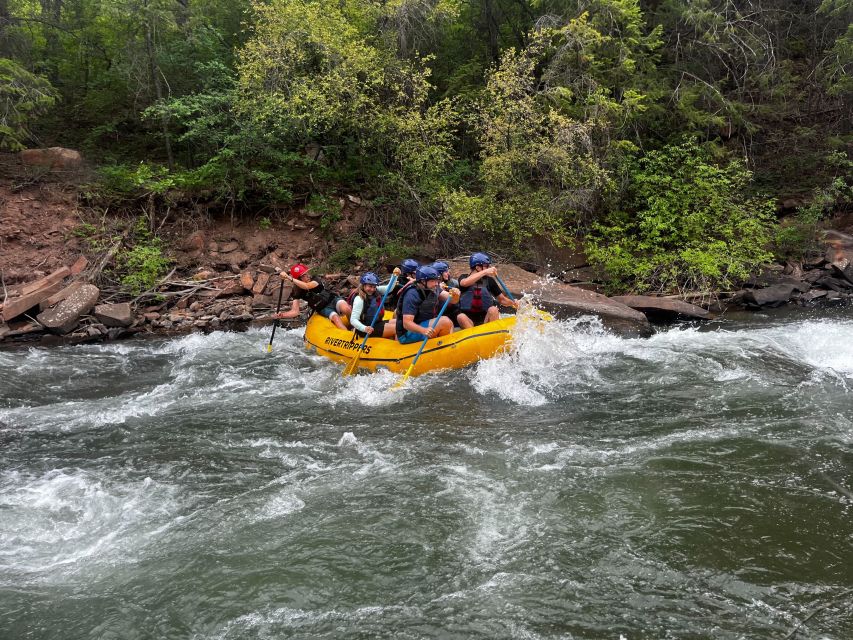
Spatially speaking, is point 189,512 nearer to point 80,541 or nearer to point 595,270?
point 80,541

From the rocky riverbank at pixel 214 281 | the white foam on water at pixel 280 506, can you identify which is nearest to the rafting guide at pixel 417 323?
the rocky riverbank at pixel 214 281

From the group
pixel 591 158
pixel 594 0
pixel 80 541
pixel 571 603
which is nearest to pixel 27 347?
pixel 80 541

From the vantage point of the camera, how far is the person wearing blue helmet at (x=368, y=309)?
901 cm

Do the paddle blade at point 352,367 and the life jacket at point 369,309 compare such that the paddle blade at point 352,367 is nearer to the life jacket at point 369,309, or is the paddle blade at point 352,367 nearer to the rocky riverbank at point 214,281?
the life jacket at point 369,309

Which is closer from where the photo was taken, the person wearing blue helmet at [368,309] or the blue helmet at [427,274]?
the blue helmet at [427,274]

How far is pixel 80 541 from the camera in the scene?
4652 mm

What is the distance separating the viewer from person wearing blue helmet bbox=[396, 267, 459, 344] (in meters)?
8.51

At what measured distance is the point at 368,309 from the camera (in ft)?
30.2

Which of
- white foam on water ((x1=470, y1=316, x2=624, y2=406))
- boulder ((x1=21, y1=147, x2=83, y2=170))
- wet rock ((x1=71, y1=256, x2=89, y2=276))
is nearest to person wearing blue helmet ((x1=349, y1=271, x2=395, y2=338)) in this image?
white foam on water ((x1=470, y1=316, x2=624, y2=406))

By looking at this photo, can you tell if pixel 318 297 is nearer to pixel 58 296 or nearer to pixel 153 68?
pixel 58 296

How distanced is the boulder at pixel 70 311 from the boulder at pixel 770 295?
520 inches

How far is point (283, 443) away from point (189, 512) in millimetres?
1489

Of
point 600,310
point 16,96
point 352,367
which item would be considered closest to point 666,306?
point 600,310

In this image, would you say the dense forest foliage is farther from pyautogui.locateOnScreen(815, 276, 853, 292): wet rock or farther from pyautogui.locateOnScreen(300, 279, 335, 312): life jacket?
pyautogui.locateOnScreen(300, 279, 335, 312): life jacket
